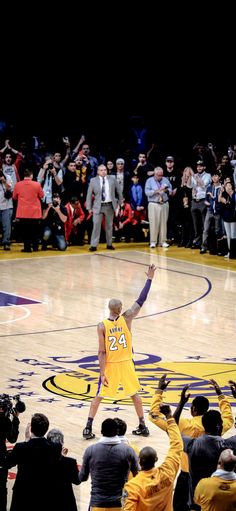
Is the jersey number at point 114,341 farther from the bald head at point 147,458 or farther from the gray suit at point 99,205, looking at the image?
the gray suit at point 99,205

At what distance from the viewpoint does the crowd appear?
29.3 metres

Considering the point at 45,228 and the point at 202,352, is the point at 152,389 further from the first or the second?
the point at 45,228

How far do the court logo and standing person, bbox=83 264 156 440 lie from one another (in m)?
1.56

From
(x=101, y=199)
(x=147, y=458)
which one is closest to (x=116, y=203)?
(x=101, y=199)

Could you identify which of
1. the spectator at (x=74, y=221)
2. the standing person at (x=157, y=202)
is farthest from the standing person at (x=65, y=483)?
the standing person at (x=157, y=202)

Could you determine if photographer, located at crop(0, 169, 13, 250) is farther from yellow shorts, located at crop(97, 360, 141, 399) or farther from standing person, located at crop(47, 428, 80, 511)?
standing person, located at crop(47, 428, 80, 511)

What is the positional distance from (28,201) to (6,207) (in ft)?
1.94

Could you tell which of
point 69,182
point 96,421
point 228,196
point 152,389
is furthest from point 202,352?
point 69,182

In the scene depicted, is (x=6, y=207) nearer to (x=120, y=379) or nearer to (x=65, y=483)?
(x=120, y=379)

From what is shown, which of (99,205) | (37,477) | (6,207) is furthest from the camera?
(99,205)

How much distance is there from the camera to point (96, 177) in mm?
29484

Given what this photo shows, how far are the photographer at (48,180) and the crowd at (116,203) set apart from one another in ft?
0.08

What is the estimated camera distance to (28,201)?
2923cm

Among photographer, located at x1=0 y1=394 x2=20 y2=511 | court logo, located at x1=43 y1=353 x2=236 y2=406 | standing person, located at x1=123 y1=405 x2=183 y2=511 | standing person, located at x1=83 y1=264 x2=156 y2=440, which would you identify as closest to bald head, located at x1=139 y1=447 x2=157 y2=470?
standing person, located at x1=123 y1=405 x2=183 y2=511
